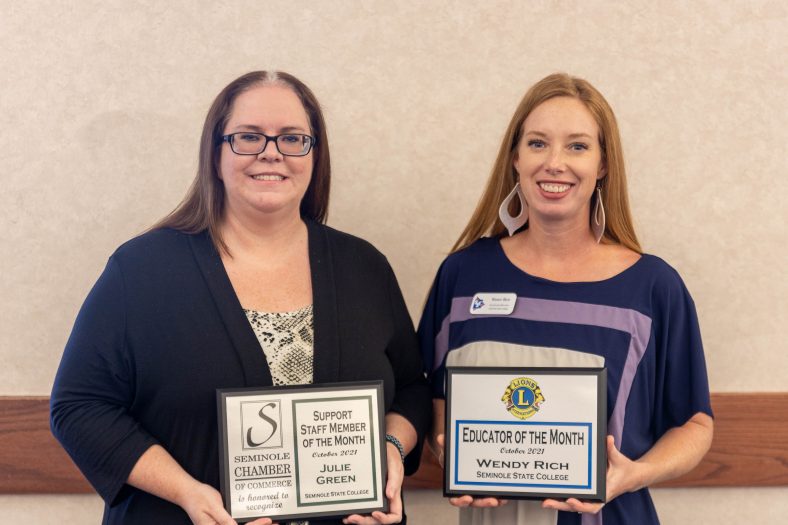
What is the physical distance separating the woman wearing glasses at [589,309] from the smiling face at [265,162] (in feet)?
1.75

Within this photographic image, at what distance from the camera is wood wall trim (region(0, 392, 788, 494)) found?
2.42 metres

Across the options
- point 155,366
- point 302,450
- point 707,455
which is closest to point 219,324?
point 155,366

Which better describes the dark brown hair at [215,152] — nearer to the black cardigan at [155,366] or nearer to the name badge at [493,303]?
the black cardigan at [155,366]

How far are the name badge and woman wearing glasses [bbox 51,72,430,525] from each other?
0.70ft

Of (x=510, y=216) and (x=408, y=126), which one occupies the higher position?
(x=408, y=126)

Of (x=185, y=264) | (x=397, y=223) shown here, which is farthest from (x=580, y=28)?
(x=185, y=264)

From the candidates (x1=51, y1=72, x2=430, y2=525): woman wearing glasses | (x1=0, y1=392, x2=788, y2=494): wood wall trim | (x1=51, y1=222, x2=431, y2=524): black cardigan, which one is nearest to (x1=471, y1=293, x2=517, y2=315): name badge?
(x1=51, y1=72, x2=430, y2=525): woman wearing glasses

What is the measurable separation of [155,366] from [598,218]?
1137mm

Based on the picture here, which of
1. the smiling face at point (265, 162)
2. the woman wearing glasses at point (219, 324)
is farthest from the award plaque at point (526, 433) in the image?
the smiling face at point (265, 162)

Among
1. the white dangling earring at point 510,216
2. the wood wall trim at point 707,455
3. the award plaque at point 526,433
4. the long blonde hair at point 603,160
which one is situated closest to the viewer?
the award plaque at point 526,433

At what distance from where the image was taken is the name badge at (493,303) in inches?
76.7

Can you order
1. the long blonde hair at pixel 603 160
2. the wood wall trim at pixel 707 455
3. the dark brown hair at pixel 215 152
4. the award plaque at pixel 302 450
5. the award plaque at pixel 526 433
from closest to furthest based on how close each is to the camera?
the award plaque at pixel 302 450, the award plaque at pixel 526 433, the dark brown hair at pixel 215 152, the long blonde hair at pixel 603 160, the wood wall trim at pixel 707 455

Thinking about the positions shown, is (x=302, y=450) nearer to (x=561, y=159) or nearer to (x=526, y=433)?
(x=526, y=433)

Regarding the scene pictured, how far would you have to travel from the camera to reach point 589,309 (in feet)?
6.23
